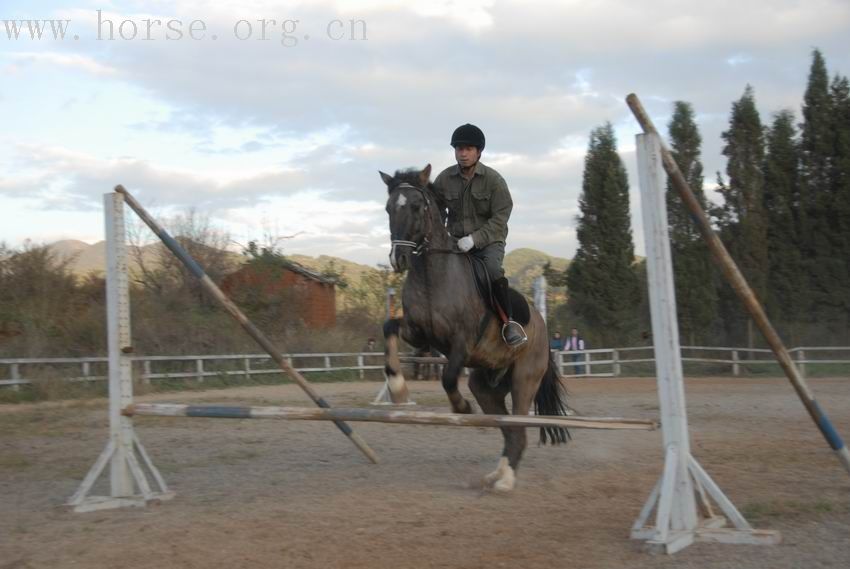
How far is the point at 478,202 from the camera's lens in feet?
21.2

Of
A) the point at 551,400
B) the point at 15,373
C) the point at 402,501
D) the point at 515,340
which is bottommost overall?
the point at 402,501

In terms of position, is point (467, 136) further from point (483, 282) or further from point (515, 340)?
point (515, 340)

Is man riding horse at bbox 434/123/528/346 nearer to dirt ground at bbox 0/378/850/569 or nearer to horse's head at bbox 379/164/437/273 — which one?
horse's head at bbox 379/164/437/273

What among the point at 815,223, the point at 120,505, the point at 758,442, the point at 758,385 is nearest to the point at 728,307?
the point at 815,223

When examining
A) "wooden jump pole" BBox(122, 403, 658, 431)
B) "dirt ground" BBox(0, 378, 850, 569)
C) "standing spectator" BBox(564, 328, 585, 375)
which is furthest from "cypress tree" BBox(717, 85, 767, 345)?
"wooden jump pole" BBox(122, 403, 658, 431)

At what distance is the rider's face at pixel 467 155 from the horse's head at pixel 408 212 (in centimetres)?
42

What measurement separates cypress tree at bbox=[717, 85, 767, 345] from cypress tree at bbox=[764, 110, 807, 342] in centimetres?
43

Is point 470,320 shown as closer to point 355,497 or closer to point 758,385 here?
point 355,497

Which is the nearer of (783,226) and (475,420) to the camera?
(475,420)

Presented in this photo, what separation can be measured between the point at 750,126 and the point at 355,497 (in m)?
26.4

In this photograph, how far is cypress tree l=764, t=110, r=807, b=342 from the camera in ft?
89.6

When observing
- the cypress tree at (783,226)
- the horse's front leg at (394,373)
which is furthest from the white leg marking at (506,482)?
the cypress tree at (783,226)

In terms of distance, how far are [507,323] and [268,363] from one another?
17963 millimetres

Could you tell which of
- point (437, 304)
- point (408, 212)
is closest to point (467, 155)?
point (408, 212)
